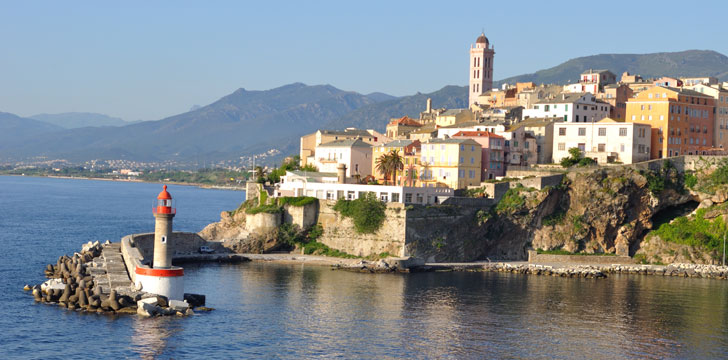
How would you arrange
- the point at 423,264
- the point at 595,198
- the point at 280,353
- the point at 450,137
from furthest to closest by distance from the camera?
1. the point at 450,137
2. the point at 595,198
3. the point at 423,264
4. the point at 280,353

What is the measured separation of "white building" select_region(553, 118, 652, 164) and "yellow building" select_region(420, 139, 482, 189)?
30.5 ft

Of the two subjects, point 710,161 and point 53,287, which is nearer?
point 53,287

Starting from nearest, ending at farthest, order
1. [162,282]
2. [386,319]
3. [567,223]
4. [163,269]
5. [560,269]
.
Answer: [386,319]
[162,282]
[163,269]
[560,269]
[567,223]

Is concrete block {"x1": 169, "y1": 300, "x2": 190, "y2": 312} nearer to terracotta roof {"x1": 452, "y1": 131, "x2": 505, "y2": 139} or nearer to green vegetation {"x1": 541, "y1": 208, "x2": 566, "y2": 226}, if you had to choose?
green vegetation {"x1": 541, "y1": 208, "x2": 566, "y2": 226}

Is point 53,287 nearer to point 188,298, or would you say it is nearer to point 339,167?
point 188,298

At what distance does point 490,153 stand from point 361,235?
13671mm

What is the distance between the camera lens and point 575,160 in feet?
242

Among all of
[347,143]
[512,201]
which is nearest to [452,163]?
[512,201]

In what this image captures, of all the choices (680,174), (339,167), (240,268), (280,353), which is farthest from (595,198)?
(280,353)

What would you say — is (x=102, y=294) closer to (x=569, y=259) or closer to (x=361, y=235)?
(x=361, y=235)

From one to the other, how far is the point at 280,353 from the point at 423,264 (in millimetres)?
27166

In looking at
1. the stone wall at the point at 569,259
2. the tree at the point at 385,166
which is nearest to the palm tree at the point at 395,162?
the tree at the point at 385,166

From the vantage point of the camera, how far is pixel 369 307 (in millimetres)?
47719

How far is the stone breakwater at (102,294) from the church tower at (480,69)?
209 ft
